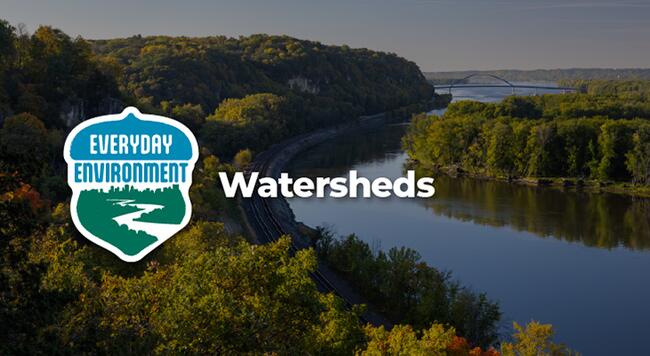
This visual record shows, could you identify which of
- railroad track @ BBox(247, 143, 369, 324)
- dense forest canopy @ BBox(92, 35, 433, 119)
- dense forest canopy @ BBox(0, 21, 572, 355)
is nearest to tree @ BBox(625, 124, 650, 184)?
railroad track @ BBox(247, 143, 369, 324)

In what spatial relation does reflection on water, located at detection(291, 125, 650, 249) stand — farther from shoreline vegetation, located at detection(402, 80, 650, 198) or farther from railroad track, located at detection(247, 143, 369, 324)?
railroad track, located at detection(247, 143, 369, 324)

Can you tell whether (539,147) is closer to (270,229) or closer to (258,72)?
(270,229)

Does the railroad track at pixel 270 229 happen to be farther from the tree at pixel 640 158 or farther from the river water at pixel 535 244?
the tree at pixel 640 158

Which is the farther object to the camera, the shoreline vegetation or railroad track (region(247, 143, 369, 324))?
the shoreline vegetation

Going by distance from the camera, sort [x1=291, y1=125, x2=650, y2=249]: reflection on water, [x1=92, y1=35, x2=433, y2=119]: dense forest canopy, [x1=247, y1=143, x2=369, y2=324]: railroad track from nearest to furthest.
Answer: [x1=247, y1=143, x2=369, y2=324]: railroad track → [x1=291, y1=125, x2=650, y2=249]: reflection on water → [x1=92, y1=35, x2=433, y2=119]: dense forest canopy

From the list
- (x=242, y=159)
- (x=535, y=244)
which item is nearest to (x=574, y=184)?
(x=535, y=244)

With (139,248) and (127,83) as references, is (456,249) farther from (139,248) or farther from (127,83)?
(127,83)
